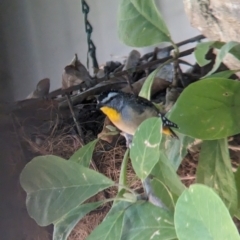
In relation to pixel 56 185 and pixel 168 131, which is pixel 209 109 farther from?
pixel 56 185

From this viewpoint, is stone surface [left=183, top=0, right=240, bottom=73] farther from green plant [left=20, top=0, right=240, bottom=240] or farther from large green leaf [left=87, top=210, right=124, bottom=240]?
large green leaf [left=87, top=210, right=124, bottom=240]

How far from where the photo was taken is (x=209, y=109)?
0.43 m

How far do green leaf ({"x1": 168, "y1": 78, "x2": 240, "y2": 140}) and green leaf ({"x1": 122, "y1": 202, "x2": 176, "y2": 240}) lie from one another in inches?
3.1

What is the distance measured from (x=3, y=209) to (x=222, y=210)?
1.68ft

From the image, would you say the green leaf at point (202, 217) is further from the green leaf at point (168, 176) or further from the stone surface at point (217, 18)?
the stone surface at point (217, 18)

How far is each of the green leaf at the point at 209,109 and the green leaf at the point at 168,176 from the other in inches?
1.5

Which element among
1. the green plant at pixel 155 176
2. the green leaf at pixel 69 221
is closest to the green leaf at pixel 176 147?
the green plant at pixel 155 176

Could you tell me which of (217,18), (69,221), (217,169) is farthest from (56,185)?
(217,18)

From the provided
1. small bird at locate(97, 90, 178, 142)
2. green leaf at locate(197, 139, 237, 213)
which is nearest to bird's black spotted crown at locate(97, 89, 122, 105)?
small bird at locate(97, 90, 178, 142)

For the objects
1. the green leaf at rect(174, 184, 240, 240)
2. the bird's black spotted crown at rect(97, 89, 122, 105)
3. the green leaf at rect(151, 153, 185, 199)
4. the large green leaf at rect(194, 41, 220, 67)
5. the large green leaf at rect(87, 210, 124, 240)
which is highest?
the large green leaf at rect(194, 41, 220, 67)

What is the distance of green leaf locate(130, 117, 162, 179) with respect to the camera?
363 mm

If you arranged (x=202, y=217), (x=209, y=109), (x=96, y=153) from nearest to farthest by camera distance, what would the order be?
(x=202, y=217), (x=209, y=109), (x=96, y=153)

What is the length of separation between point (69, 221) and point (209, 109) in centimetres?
19

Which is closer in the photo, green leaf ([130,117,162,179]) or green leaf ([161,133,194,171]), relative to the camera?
green leaf ([130,117,162,179])
